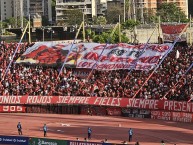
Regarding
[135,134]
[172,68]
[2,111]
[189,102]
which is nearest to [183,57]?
[172,68]

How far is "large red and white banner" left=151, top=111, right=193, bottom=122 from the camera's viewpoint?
150 feet

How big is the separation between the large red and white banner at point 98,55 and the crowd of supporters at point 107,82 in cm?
101

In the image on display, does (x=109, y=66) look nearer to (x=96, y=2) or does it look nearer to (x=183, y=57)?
(x=183, y=57)

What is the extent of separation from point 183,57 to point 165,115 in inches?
332

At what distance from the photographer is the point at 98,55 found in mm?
60281

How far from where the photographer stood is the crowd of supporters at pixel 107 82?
49281 mm

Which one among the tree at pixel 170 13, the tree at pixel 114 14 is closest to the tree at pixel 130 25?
the tree at pixel 170 13

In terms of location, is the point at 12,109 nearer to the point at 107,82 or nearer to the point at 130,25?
the point at 107,82

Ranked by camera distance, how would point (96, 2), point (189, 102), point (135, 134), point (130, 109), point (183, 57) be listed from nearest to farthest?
point (135, 134) → point (189, 102) → point (130, 109) → point (183, 57) → point (96, 2)

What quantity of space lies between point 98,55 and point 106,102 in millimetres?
10870

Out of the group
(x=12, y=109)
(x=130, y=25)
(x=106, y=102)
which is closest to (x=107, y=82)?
(x=106, y=102)

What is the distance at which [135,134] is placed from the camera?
4153 cm

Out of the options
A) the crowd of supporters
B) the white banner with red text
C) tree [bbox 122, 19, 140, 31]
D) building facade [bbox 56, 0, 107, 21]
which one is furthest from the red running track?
building facade [bbox 56, 0, 107, 21]

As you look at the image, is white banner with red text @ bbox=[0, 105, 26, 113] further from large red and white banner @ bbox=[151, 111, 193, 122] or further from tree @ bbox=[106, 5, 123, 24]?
tree @ bbox=[106, 5, 123, 24]
